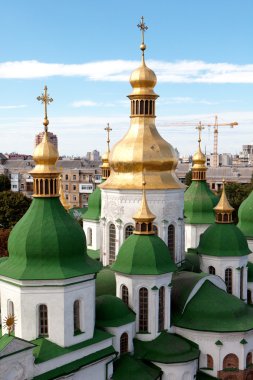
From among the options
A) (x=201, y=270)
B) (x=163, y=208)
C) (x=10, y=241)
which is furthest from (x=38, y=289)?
(x=201, y=270)

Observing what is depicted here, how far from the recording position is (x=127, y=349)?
19766 mm

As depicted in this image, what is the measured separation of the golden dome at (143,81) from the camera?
23.8 meters

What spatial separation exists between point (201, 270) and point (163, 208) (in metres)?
4.67

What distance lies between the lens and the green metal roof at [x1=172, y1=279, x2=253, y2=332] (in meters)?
20.7

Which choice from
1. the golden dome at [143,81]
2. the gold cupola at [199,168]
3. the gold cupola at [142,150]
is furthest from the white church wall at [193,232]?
the golden dome at [143,81]

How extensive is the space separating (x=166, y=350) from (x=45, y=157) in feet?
31.0

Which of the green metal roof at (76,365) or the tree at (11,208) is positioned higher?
the tree at (11,208)

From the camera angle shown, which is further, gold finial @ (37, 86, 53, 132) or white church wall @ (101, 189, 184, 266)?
white church wall @ (101, 189, 184, 266)

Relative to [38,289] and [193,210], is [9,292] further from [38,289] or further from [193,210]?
[193,210]

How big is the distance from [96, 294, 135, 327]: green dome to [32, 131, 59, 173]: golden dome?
585cm

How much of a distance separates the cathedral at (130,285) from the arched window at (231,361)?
0.15 feet

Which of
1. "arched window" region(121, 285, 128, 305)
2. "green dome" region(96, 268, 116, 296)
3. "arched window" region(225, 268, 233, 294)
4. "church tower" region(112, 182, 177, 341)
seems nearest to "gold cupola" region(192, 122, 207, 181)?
"arched window" region(225, 268, 233, 294)

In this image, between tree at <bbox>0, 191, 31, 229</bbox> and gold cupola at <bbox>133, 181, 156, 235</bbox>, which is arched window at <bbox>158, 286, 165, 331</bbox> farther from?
tree at <bbox>0, 191, 31, 229</bbox>

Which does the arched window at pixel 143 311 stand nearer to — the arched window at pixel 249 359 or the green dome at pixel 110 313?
the green dome at pixel 110 313
